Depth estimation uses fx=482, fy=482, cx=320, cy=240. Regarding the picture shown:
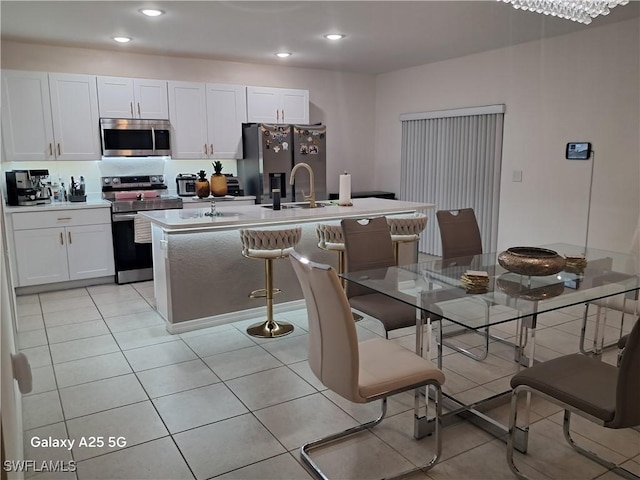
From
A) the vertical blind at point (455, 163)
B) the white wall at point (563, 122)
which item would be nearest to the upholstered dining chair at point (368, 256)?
the white wall at point (563, 122)

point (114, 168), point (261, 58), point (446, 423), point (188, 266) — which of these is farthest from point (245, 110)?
point (446, 423)

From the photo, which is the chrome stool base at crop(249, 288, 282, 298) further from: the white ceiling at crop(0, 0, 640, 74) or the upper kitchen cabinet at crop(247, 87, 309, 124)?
the upper kitchen cabinet at crop(247, 87, 309, 124)

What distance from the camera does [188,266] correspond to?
151 inches

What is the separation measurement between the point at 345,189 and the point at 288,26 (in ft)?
5.31

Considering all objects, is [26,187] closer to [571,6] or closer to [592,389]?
[571,6]

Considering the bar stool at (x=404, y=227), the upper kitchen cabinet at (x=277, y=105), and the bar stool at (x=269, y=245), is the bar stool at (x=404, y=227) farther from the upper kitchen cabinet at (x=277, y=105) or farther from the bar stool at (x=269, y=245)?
the upper kitchen cabinet at (x=277, y=105)

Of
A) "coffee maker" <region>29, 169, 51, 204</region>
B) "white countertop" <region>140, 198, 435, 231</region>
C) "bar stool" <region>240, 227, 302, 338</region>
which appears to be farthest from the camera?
"coffee maker" <region>29, 169, 51, 204</region>

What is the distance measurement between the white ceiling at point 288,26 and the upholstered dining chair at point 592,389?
296 cm

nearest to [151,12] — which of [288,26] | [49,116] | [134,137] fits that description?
[288,26]

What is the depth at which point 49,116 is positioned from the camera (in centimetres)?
508

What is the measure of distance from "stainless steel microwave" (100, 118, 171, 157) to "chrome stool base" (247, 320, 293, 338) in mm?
2754

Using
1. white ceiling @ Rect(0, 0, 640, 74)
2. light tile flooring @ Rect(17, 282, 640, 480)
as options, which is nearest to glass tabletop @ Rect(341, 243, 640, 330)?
light tile flooring @ Rect(17, 282, 640, 480)

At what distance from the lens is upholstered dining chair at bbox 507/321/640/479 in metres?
1.73

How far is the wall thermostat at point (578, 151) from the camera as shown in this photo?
188 inches
